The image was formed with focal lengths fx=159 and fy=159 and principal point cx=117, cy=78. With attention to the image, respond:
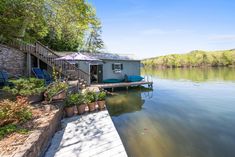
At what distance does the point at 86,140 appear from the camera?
4527 millimetres

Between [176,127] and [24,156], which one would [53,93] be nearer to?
[24,156]

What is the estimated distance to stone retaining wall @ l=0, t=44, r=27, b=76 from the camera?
971 cm

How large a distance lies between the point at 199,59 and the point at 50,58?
75.3 metres

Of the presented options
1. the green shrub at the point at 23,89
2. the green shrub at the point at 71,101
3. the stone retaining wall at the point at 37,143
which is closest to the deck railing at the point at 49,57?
the green shrub at the point at 23,89

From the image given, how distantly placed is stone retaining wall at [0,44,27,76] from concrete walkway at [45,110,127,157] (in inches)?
263

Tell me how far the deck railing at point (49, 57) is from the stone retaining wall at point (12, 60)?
0.55 metres

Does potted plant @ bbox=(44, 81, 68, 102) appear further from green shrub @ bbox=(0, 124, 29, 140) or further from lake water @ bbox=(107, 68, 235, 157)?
lake water @ bbox=(107, 68, 235, 157)

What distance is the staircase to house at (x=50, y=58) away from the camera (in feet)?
37.9

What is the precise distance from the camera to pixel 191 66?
7712cm

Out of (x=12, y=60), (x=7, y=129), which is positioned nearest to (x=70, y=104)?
(x=7, y=129)

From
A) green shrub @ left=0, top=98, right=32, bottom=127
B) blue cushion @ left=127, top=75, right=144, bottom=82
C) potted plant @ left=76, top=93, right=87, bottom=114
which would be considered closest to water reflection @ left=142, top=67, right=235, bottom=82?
blue cushion @ left=127, top=75, right=144, bottom=82

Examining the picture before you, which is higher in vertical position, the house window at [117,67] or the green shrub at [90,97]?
the house window at [117,67]

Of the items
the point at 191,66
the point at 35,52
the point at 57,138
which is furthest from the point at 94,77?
the point at 191,66

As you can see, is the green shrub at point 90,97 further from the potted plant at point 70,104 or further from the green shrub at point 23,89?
the green shrub at point 23,89
